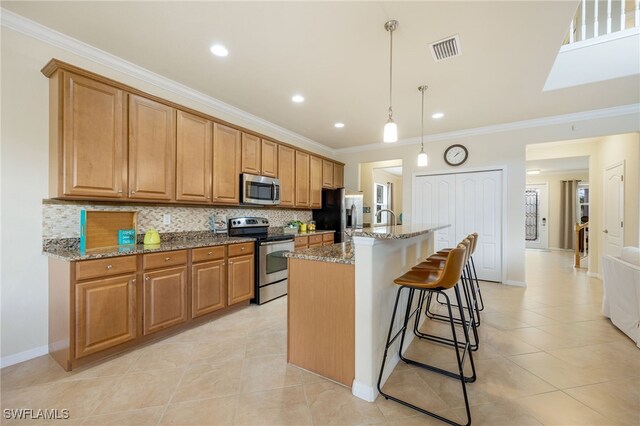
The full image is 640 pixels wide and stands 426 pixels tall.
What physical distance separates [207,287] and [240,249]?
57 centimetres

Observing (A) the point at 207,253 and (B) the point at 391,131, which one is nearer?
(B) the point at 391,131

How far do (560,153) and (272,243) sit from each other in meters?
5.88

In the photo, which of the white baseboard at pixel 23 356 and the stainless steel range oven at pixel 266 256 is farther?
the stainless steel range oven at pixel 266 256

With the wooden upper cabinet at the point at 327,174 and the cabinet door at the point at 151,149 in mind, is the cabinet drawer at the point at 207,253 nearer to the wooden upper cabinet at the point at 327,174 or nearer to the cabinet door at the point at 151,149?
the cabinet door at the point at 151,149

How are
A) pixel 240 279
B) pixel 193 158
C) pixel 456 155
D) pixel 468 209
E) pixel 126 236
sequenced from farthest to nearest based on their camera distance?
pixel 456 155
pixel 468 209
pixel 240 279
pixel 193 158
pixel 126 236

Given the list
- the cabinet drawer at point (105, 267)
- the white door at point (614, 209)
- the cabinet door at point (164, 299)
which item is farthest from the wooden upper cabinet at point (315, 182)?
the white door at point (614, 209)

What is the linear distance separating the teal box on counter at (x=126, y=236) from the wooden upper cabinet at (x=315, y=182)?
2.90 m

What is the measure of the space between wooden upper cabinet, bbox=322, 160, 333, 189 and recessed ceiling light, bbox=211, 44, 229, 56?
307 cm

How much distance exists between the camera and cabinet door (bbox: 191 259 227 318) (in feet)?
9.18

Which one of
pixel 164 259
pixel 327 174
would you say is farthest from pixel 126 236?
pixel 327 174

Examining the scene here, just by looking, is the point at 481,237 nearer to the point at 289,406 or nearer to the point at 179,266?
the point at 289,406

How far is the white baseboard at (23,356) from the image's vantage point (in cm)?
207

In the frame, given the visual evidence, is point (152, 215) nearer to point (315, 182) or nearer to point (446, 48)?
point (315, 182)

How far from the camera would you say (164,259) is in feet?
8.34
